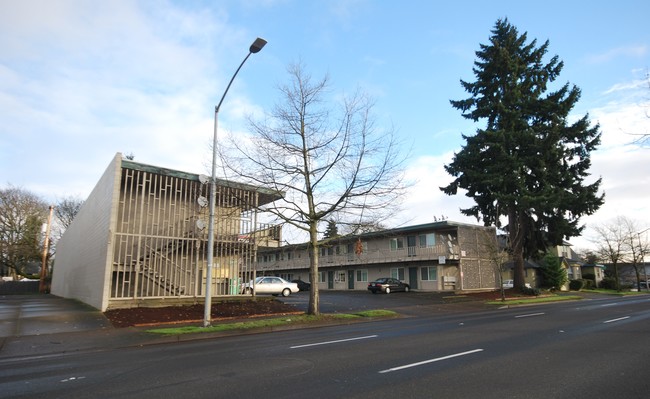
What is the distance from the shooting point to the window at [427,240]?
3928cm

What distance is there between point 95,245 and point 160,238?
4.11 metres

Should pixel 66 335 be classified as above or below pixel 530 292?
below

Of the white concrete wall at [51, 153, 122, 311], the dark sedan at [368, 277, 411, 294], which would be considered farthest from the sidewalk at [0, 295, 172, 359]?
the dark sedan at [368, 277, 411, 294]

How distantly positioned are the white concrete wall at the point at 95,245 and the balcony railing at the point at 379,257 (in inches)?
746

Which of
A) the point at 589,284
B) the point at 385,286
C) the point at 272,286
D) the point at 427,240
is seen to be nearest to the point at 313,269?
the point at 272,286

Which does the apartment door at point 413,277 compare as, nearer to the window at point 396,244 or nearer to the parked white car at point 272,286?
the window at point 396,244

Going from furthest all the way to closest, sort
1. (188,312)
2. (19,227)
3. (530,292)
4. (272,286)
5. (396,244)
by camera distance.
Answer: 1. (19,227)
2. (396,244)
3. (530,292)
4. (272,286)
5. (188,312)

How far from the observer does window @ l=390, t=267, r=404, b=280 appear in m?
42.1

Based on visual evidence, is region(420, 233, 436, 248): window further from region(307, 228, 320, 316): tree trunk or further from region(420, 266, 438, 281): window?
region(307, 228, 320, 316): tree trunk

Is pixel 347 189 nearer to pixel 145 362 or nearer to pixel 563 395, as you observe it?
pixel 145 362

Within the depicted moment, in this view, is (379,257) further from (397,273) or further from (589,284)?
Result: (589,284)

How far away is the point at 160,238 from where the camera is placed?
65.4 feet

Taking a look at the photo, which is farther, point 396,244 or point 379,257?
point 379,257

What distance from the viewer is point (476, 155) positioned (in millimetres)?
33812
